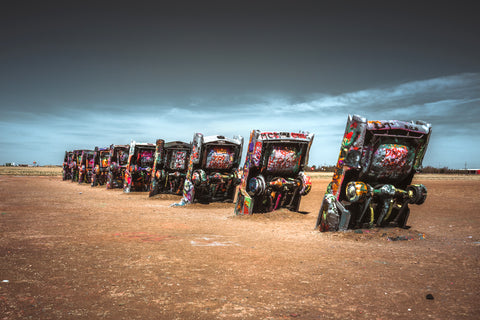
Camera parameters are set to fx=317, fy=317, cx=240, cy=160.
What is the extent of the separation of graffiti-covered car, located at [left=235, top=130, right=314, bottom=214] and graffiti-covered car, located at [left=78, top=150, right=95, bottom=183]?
20.2m

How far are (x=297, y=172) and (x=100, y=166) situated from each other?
18.1m

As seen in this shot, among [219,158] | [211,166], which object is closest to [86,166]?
[211,166]

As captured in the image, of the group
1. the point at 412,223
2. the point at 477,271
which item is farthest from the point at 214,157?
the point at 477,271

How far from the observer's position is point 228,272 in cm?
464

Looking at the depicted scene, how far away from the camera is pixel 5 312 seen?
3.17 m

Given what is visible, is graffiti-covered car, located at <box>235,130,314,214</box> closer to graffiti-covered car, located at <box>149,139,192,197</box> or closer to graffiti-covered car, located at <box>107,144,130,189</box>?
graffiti-covered car, located at <box>149,139,192,197</box>

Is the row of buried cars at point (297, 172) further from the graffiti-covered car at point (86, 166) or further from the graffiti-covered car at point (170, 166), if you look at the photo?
the graffiti-covered car at point (86, 166)

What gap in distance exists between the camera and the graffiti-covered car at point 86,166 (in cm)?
2688

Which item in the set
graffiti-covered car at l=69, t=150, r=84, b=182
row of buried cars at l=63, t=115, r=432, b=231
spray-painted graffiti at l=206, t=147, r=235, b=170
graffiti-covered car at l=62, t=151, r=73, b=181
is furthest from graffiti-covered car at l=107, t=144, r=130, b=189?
graffiti-covered car at l=62, t=151, r=73, b=181

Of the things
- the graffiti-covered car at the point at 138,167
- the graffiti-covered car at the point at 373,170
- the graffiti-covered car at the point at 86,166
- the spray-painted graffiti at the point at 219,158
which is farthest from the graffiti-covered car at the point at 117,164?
the graffiti-covered car at the point at 373,170

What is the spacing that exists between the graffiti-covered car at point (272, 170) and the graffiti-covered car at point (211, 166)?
8.02ft

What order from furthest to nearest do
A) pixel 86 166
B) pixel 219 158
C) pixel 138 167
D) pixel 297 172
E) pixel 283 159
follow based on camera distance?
pixel 86 166 < pixel 138 167 < pixel 219 158 < pixel 297 172 < pixel 283 159

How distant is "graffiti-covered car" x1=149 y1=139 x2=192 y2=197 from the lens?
16.1 metres

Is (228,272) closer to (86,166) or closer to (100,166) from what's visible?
(100,166)
